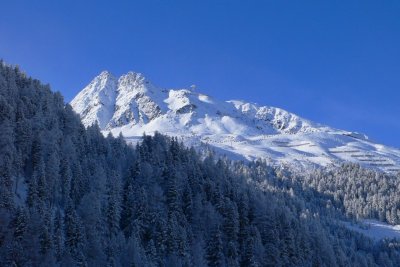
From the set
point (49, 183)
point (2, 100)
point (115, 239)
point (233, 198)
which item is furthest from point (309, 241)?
point (2, 100)

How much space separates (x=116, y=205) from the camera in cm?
12194

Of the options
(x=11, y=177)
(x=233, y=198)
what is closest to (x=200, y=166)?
(x=233, y=198)

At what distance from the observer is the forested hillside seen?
98000mm

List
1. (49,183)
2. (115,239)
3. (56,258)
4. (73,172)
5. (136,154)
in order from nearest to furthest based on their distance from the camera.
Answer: (56,258) → (115,239) → (49,183) → (73,172) → (136,154)

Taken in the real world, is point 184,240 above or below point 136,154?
below

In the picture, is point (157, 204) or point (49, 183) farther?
point (157, 204)

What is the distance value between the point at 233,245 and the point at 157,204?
75.5 feet

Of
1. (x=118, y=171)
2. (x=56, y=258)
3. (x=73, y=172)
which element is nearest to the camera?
(x=56, y=258)

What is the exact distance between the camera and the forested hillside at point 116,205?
98.0 meters

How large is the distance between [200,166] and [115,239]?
62923 mm

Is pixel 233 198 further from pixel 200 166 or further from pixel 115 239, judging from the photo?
pixel 115 239

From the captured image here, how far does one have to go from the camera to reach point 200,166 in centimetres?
16712

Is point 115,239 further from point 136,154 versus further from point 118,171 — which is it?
point 136,154

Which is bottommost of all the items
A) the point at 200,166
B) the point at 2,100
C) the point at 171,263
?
the point at 171,263
